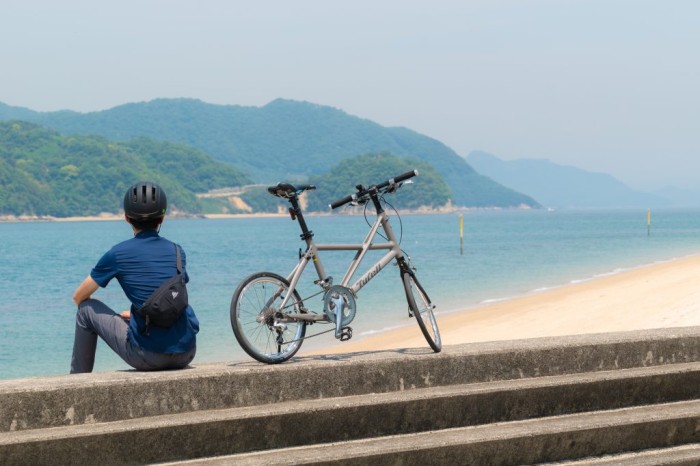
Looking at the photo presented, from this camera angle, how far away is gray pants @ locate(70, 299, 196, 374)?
532cm

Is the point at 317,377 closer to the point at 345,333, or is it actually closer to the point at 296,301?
the point at 296,301

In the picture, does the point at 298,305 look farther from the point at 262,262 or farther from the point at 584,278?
the point at 262,262

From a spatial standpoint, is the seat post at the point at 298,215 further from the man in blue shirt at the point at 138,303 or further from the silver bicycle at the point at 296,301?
the man in blue shirt at the point at 138,303

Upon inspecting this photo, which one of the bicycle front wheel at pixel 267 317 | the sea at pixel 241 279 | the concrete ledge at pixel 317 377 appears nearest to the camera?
the concrete ledge at pixel 317 377

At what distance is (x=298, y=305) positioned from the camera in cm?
643

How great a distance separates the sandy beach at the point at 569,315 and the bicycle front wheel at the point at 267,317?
13394mm

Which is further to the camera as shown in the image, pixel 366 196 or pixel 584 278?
pixel 584 278

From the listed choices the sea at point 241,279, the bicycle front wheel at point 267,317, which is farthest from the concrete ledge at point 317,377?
the sea at point 241,279

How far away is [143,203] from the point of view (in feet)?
18.2

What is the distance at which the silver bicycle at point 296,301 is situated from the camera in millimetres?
6059

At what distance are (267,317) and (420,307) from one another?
4.18 ft

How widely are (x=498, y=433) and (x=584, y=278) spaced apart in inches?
1661

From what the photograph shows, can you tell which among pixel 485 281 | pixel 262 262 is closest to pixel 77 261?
pixel 262 262

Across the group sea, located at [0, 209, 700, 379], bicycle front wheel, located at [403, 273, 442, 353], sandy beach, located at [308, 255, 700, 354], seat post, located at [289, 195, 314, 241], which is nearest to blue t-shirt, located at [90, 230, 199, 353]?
seat post, located at [289, 195, 314, 241]
